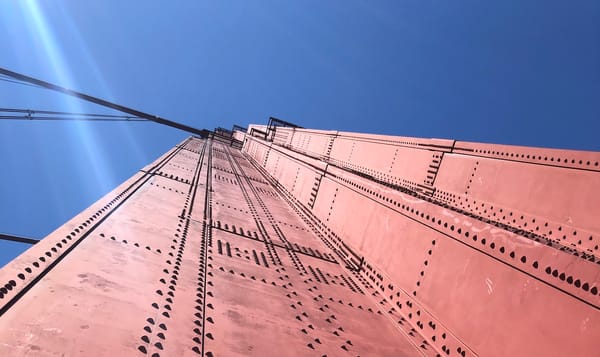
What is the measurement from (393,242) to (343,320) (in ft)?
5.96

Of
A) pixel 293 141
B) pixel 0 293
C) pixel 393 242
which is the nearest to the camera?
pixel 0 293

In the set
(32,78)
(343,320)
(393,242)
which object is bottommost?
(343,320)

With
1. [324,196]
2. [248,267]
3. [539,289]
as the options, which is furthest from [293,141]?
[539,289]

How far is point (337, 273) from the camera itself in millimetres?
6645

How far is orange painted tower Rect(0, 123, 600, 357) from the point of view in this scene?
3039 millimetres

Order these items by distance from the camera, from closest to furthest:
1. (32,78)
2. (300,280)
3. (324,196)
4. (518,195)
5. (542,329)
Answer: (542,329), (300,280), (518,195), (32,78), (324,196)

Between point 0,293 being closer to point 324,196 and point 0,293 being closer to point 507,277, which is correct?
point 507,277

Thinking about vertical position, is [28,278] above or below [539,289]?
below

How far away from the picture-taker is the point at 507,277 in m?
3.89

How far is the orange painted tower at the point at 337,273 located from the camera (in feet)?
9.97

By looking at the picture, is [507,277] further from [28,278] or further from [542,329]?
[28,278]

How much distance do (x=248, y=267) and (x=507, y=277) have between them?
284 centimetres

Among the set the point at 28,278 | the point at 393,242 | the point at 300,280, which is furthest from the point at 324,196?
the point at 28,278

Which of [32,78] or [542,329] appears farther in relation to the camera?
[32,78]
